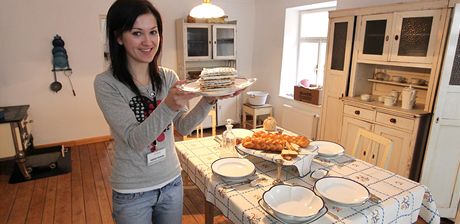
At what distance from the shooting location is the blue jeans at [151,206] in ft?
3.36

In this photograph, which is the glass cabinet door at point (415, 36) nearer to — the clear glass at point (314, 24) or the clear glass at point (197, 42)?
the clear glass at point (314, 24)

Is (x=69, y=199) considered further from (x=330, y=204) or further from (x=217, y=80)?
(x=330, y=204)

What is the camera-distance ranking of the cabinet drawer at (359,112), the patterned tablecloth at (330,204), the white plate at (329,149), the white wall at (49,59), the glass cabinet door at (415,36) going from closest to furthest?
the patterned tablecloth at (330,204) → the white plate at (329,149) → the glass cabinet door at (415,36) → the cabinet drawer at (359,112) → the white wall at (49,59)

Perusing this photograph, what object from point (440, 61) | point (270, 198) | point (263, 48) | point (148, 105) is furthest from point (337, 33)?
point (148, 105)

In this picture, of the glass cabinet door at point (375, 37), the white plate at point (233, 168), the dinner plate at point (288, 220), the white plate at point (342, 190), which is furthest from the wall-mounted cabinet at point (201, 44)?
the dinner plate at point (288, 220)

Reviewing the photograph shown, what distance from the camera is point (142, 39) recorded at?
3.13 ft

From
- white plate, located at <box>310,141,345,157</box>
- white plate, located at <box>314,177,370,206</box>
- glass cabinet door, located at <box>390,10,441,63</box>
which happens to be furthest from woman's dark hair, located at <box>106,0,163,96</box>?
glass cabinet door, located at <box>390,10,441,63</box>

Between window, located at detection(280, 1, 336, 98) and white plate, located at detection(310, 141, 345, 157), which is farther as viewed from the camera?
window, located at detection(280, 1, 336, 98)

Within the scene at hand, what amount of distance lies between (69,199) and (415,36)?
3311 mm

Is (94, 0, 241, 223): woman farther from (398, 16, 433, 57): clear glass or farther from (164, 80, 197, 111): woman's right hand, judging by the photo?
(398, 16, 433, 57): clear glass

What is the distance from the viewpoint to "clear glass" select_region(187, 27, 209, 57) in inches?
154

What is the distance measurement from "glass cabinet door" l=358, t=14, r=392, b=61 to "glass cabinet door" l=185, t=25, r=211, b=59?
216 cm

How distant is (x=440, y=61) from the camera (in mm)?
2049

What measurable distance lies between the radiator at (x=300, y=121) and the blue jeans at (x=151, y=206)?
2.68m
